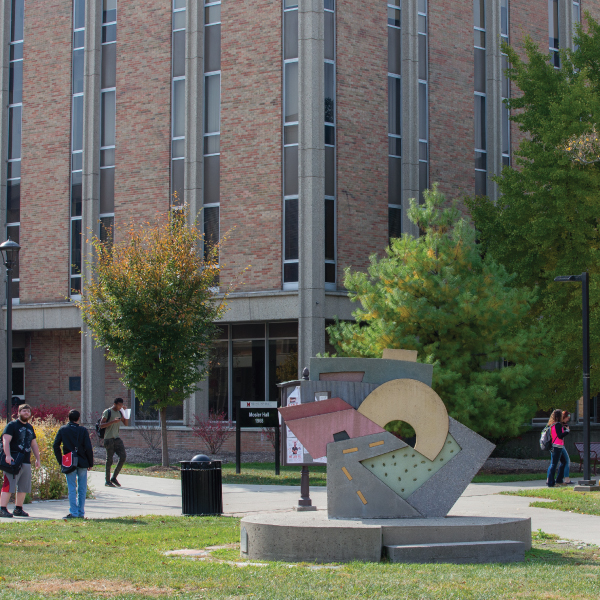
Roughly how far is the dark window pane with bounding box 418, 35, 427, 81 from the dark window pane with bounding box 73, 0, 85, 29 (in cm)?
1161

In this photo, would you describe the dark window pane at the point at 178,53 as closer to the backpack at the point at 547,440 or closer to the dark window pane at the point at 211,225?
the dark window pane at the point at 211,225

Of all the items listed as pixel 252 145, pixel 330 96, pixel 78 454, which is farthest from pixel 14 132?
pixel 78 454

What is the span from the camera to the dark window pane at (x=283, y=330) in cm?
2638

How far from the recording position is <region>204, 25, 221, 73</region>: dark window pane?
27000 mm

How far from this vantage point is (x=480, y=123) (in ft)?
96.1

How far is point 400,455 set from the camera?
10.1 m

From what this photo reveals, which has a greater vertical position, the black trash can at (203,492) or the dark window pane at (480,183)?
the dark window pane at (480,183)

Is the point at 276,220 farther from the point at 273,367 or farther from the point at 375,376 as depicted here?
the point at 375,376

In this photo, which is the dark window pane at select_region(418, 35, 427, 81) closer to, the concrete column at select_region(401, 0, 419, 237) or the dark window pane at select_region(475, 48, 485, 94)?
the concrete column at select_region(401, 0, 419, 237)

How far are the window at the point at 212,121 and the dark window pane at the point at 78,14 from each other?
16.6ft

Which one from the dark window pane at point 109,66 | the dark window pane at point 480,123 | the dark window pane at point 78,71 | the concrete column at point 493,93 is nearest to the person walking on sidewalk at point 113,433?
the dark window pane at point 109,66

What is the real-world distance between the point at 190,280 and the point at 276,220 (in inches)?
242

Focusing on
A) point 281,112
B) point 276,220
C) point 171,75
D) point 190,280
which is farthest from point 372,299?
point 171,75

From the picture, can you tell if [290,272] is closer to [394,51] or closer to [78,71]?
[394,51]
